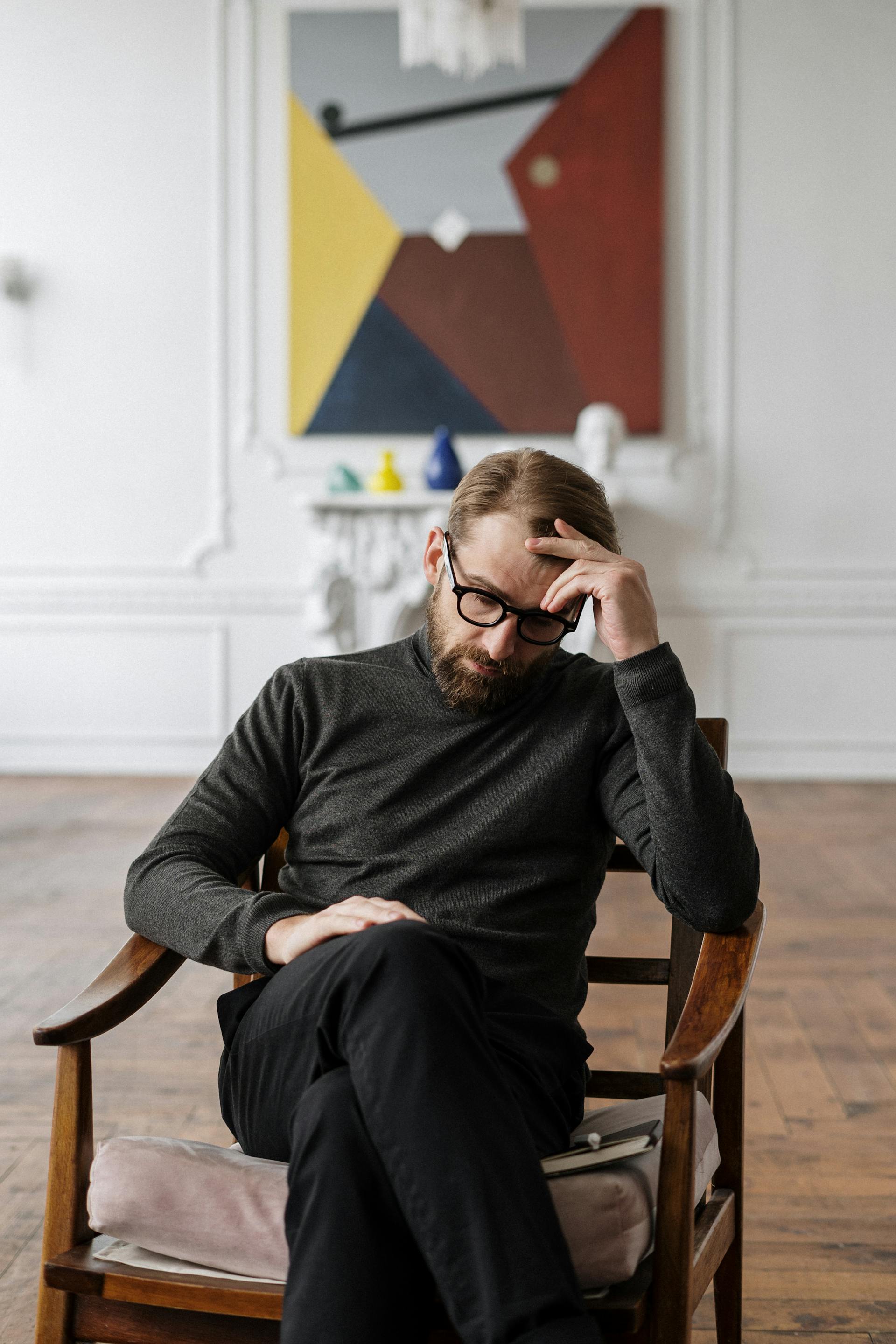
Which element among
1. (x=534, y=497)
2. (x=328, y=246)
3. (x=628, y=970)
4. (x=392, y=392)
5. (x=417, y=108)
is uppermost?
(x=417, y=108)

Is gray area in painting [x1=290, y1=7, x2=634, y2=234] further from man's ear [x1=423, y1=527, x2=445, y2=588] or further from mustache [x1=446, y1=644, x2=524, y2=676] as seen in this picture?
mustache [x1=446, y1=644, x2=524, y2=676]

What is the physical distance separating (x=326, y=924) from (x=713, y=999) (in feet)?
1.29

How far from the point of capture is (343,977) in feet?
3.91

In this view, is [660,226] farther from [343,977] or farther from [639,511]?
[343,977]

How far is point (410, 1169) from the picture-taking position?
107 cm

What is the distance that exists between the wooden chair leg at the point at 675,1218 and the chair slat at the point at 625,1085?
0.42 metres

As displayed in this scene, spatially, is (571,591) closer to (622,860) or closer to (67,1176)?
(622,860)

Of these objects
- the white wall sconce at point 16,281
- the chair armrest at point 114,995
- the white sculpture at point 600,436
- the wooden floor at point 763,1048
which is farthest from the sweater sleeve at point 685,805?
the white wall sconce at point 16,281

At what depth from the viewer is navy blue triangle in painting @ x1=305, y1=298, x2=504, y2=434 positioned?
579 cm

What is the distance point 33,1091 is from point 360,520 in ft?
11.2

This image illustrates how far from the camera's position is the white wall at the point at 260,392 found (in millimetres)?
5746

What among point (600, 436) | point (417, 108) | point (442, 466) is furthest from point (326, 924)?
point (417, 108)

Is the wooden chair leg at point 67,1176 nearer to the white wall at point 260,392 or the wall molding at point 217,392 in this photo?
the white wall at point 260,392

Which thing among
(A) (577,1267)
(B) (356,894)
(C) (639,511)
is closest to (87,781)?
(C) (639,511)
